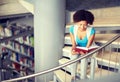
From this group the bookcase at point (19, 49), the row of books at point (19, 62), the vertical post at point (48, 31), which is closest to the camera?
the vertical post at point (48, 31)

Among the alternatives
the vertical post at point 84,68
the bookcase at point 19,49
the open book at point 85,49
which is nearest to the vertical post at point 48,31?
the open book at point 85,49

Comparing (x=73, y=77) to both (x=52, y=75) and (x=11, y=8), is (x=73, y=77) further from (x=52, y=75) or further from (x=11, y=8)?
(x=11, y=8)

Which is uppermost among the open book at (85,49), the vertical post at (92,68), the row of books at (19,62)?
the open book at (85,49)

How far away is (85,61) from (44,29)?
3.28 ft

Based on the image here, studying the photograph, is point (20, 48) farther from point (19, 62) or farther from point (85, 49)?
point (85, 49)

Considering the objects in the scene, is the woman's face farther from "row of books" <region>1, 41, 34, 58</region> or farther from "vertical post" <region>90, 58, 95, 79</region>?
"row of books" <region>1, 41, 34, 58</region>

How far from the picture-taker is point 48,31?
3746 millimetres

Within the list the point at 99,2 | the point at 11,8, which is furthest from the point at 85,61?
the point at 11,8

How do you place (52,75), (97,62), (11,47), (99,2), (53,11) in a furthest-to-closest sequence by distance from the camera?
(11,47)
(99,2)
(52,75)
(53,11)
(97,62)

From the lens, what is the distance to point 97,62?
3.31m

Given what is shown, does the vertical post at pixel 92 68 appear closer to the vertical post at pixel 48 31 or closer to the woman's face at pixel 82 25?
the woman's face at pixel 82 25

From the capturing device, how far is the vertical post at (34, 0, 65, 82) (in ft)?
12.1

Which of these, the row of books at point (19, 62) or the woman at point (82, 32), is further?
the row of books at point (19, 62)

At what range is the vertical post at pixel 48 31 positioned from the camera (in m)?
3.68
